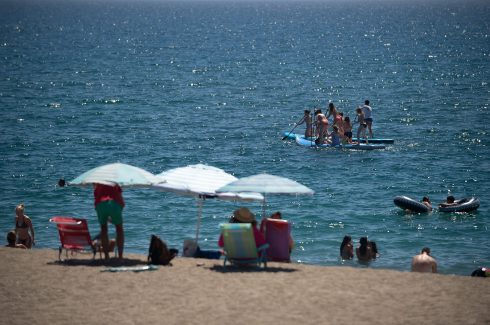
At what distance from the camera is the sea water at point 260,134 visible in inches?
969

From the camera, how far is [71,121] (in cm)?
4381

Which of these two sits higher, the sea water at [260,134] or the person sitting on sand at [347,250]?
the sea water at [260,134]

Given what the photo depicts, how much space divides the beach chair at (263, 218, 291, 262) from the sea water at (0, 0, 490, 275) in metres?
4.53

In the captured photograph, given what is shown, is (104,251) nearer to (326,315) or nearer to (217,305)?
(217,305)

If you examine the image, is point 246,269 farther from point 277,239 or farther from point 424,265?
point 424,265

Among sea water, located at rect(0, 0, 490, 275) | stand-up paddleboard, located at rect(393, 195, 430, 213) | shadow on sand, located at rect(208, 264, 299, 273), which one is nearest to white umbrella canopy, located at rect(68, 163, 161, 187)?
shadow on sand, located at rect(208, 264, 299, 273)

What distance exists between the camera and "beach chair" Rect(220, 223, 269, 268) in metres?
15.5

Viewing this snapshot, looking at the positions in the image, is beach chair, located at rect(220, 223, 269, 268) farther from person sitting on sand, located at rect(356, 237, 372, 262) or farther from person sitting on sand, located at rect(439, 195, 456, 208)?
person sitting on sand, located at rect(439, 195, 456, 208)

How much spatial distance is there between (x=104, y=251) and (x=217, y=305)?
130 inches

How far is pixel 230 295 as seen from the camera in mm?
14008

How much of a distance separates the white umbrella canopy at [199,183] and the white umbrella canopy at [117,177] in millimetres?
399

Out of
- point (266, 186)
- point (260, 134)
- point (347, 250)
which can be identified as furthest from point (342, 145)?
point (266, 186)

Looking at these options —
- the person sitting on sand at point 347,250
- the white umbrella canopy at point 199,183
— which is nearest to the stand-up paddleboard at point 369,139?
the person sitting on sand at point 347,250

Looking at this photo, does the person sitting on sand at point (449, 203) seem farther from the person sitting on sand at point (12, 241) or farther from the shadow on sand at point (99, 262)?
the person sitting on sand at point (12, 241)
